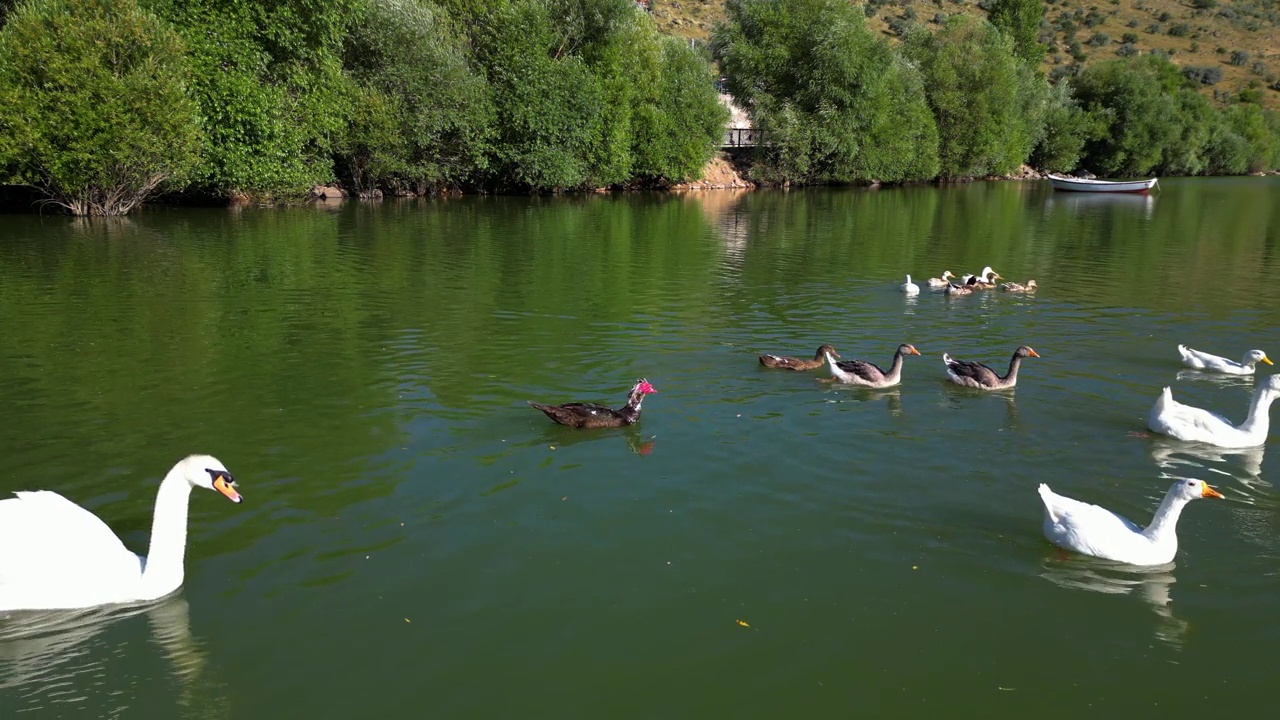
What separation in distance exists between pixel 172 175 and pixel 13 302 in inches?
870

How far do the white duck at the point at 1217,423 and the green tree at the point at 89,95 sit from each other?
37272mm

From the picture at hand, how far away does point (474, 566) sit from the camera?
27.3 feet

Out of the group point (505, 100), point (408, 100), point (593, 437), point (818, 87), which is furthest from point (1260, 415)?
point (818, 87)

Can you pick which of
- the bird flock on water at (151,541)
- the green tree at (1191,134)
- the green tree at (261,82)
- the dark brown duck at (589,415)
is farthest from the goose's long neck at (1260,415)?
the green tree at (1191,134)

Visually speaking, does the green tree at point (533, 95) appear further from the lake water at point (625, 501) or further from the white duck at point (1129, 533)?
the white duck at point (1129, 533)

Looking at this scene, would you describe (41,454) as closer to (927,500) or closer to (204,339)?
(204,339)

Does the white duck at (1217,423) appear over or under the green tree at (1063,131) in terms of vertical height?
under

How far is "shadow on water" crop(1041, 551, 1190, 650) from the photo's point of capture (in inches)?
311

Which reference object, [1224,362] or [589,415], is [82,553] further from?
[1224,362]

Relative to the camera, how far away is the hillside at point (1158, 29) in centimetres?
13250

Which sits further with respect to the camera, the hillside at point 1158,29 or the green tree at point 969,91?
the hillside at point 1158,29

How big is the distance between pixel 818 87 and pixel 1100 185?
78.5 feet

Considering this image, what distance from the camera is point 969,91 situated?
79.8 meters

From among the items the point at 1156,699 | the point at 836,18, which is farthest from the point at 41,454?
the point at 836,18
